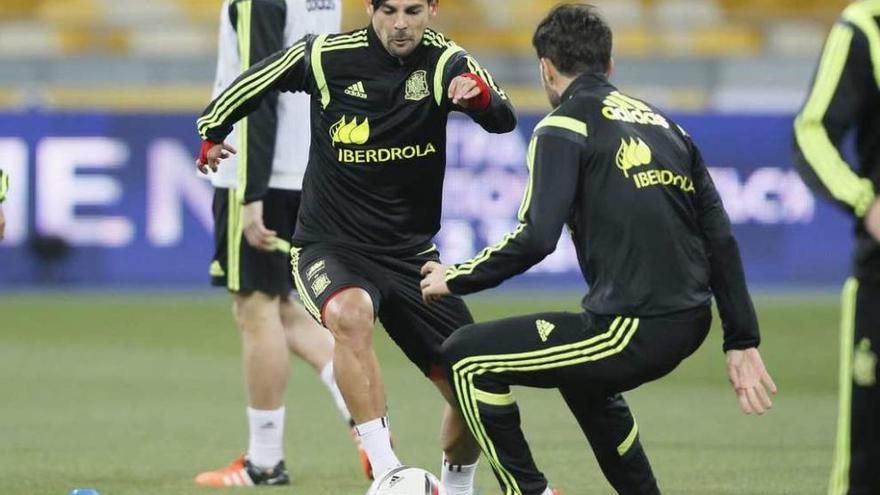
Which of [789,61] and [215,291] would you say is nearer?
[215,291]

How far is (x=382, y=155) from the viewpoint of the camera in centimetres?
652

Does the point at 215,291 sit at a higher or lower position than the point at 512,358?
lower

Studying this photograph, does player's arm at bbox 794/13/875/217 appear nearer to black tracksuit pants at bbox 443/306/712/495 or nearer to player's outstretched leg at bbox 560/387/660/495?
black tracksuit pants at bbox 443/306/712/495

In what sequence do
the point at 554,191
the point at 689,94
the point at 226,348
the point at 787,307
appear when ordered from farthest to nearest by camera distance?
the point at 689,94, the point at 787,307, the point at 226,348, the point at 554,191

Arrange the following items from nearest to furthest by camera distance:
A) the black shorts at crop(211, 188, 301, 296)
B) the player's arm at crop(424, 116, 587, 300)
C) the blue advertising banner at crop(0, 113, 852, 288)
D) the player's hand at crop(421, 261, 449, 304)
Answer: the player's arm at crop(424, 116, 587, 300), the player's hand at crop(421, 261, 449, 304), the black shorts at crop(211, 188, 301, 296), the blue advertising banner at crop(0, 113, 852, 288)

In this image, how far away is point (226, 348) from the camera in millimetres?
13141

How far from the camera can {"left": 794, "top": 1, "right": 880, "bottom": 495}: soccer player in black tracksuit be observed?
4.44 m

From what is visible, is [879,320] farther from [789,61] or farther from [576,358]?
[789,61]

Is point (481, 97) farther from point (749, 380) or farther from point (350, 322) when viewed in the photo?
point (749, 380)

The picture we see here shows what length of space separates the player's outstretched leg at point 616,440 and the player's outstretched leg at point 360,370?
29.8 inches

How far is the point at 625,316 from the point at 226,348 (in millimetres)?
7975

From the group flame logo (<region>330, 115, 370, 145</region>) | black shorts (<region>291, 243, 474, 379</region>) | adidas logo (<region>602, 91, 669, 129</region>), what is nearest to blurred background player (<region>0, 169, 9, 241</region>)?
black shorts (<region>291, 243, 474, 379</region>)

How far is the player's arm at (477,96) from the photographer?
619 centimetres

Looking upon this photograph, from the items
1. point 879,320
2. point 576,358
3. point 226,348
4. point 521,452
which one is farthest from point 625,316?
point 226,348
